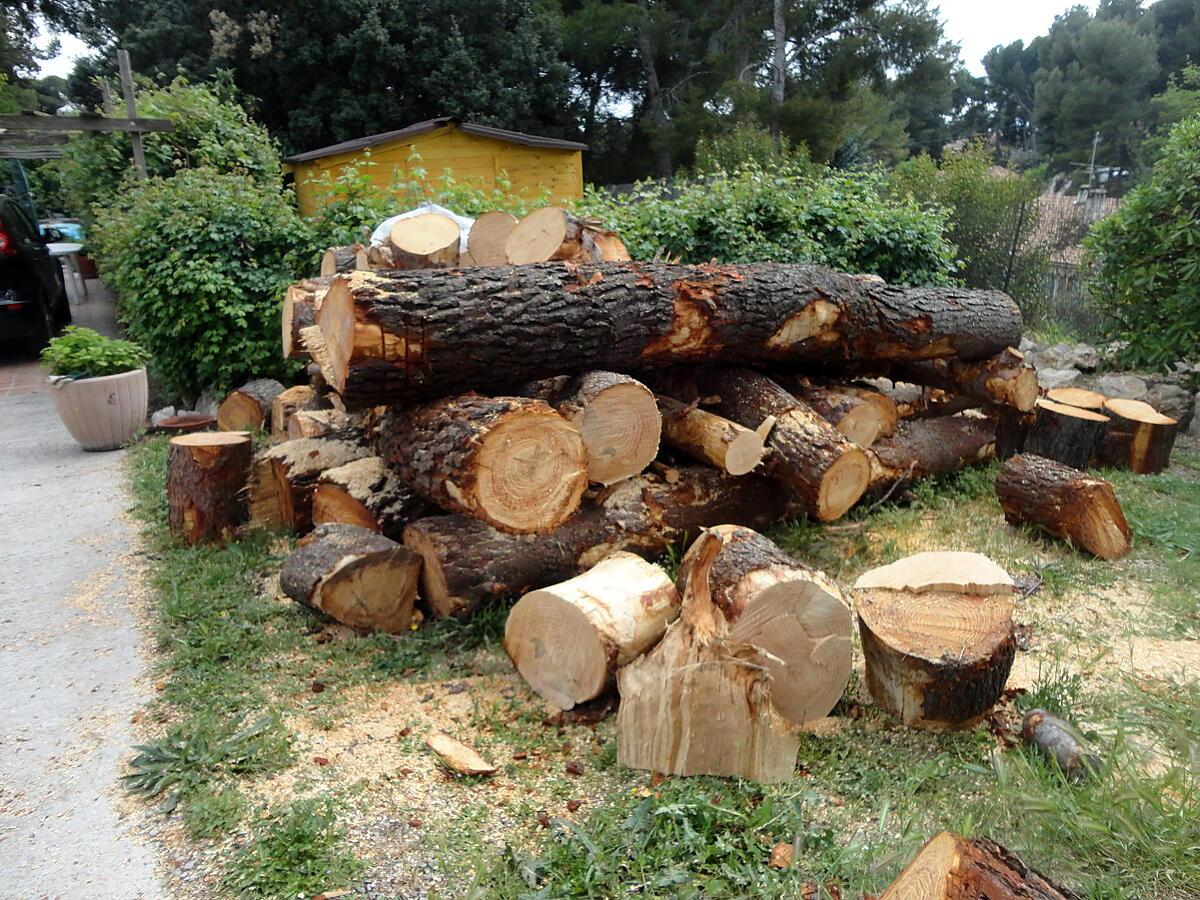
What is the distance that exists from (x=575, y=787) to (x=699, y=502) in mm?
1913

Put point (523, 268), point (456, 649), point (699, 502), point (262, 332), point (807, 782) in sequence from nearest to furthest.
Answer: point (807, 782) → point (456, 649) → point (523, 268) → point (699, 502) → point (262, 332)

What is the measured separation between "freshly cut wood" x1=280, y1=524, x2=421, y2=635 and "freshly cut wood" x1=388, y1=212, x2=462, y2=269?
231 cm

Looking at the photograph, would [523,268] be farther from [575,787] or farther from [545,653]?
[575,787]

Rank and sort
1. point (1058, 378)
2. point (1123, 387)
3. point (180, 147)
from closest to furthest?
point (1123, 387)
point (1058, 378)
point (180, 147)

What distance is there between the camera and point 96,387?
636 centimetres

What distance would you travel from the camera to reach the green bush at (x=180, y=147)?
9.41 m

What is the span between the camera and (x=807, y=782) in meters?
2.56

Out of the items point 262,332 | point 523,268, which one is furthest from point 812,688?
point 262,332

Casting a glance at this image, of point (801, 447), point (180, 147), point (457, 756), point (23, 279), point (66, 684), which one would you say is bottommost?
point (66, 684)

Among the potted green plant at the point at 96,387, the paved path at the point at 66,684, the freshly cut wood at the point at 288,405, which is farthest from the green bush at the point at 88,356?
the freshly cut wood at the point at 288,405

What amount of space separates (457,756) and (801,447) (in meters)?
2.31

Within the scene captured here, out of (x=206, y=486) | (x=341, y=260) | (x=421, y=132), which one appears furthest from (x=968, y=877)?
(x=421, y=132)

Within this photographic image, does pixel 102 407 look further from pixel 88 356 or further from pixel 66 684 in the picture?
pixel 66 684

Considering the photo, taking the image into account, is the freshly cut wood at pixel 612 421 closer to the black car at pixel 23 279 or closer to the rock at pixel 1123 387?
the rock at pixel 1123 387
